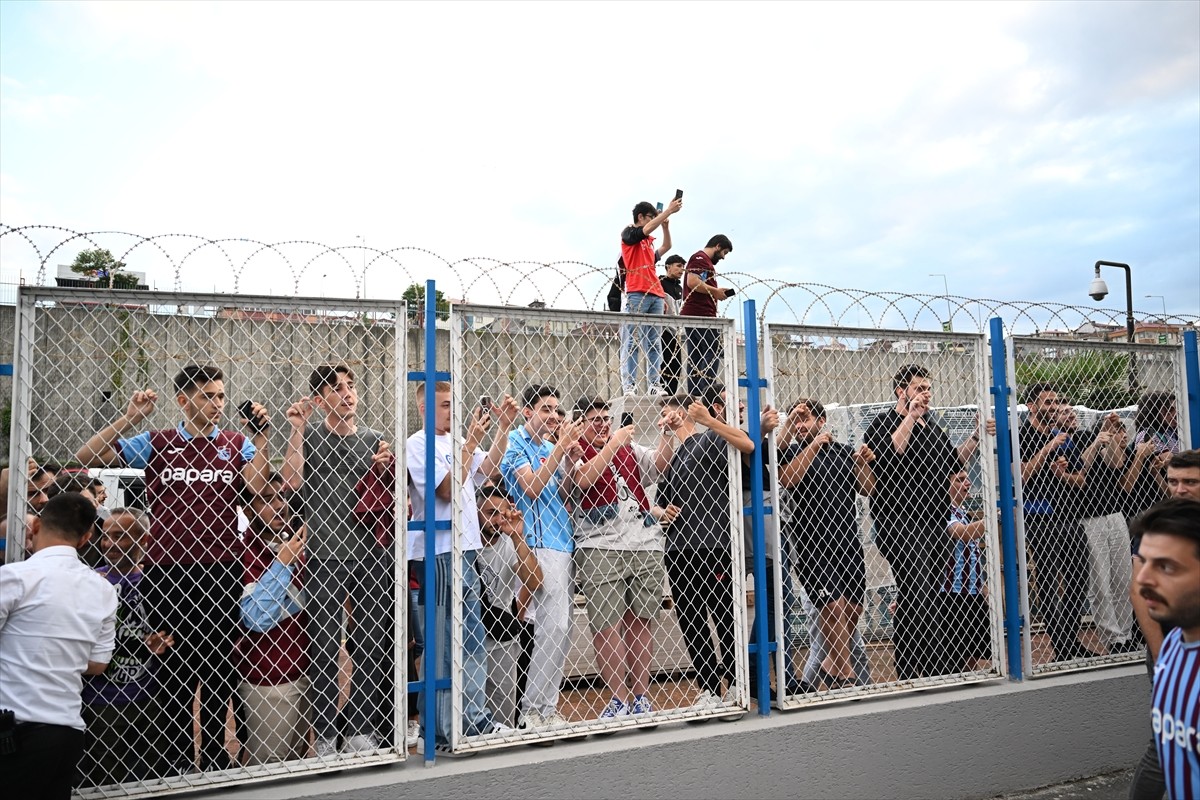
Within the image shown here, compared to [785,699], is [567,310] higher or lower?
higher

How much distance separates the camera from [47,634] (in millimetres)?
3035

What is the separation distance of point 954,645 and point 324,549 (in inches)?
138

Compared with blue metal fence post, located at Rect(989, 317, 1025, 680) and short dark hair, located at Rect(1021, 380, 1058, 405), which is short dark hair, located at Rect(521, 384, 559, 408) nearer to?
blue metal fence post, located at Rect(989, 317, 1025, 680)

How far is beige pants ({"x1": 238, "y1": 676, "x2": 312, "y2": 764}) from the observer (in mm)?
3725

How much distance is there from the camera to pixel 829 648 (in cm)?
486

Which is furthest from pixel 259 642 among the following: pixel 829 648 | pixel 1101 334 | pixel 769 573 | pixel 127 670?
pixel 1101 334

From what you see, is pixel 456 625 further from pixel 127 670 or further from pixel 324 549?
pixel 127 670

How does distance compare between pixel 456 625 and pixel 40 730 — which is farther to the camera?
pixel 456 625

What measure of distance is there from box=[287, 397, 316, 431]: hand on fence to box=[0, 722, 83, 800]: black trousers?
135 centimetres

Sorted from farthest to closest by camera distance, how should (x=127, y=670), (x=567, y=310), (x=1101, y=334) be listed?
(x=1101, y=334) → (x=567, y=310) → (x=127, y=670)

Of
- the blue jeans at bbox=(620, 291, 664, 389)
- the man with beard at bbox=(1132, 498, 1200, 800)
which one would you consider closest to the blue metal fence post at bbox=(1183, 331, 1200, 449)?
the blue jeans at bbox=(620, 291, 664, 389)

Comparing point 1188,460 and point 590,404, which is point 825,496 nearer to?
point 590,404

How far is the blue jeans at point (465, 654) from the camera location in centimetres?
382

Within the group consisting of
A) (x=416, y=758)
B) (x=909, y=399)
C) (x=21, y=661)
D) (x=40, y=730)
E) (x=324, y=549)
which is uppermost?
(x=909, y=399)
